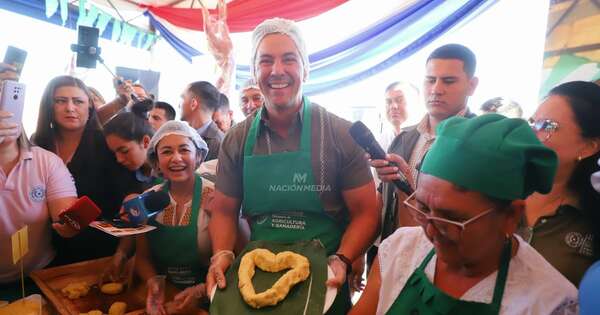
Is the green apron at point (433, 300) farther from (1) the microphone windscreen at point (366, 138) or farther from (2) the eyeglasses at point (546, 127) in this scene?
(2) the eyeglasses at point (546, 127)

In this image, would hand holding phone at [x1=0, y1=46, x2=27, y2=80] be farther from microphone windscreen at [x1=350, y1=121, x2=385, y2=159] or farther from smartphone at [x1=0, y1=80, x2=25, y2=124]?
microphone windscreen at [x1=350, y1=121, x2=385, y2=159]

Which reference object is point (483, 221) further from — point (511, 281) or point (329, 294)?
point (329, 294)

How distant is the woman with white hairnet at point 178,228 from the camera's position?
59.2 inches

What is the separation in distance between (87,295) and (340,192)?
3.60 feet

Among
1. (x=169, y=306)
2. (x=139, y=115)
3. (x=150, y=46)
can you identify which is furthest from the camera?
(x=150, y=46)

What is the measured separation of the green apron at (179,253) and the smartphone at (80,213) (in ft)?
0.76

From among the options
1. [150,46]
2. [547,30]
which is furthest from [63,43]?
[547,30]

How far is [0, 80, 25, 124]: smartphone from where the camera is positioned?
1.39 metres

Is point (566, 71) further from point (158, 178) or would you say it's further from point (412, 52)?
point (158, 178)

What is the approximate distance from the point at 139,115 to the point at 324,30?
6.35ft

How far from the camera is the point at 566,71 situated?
1.81 metres

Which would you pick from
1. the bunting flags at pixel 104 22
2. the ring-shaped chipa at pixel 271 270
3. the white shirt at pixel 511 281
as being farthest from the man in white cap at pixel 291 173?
the bunting flags at pixel 104 22

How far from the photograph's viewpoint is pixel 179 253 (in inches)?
59.2

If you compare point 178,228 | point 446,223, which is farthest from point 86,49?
point 446,223
